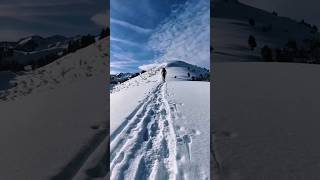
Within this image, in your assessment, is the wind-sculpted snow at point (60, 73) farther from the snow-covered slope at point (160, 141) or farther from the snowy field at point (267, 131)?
the snowy field at point (267, 131)

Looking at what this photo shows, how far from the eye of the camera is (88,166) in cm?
289

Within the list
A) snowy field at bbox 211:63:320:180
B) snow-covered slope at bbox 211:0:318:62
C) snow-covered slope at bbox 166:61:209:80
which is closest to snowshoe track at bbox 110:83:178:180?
snowy field at bbox 211:63:320:180

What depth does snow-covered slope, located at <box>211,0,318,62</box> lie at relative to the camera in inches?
627

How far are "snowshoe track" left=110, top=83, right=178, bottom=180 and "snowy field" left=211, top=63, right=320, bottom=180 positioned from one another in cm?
47

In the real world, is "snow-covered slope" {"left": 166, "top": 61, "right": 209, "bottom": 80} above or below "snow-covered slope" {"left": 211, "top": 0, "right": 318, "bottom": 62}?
below

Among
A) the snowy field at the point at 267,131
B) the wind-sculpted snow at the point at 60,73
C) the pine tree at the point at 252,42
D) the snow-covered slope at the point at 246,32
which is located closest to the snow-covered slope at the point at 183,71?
the snow-covered slope at the point at 246,32

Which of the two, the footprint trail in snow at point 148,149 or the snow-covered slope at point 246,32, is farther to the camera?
the snow-covered slope at point 246,32

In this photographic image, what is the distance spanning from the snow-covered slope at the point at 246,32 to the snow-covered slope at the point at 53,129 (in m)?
8.22

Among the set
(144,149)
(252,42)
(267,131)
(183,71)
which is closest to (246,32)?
(252,42)

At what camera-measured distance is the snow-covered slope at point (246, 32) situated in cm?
1592

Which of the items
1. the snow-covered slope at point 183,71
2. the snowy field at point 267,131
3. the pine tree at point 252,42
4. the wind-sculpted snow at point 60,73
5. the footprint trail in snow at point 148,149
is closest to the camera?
the snowy field at point 267,131

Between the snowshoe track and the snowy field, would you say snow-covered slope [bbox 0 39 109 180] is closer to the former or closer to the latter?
the snowshoe track

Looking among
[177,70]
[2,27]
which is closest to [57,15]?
[2,27]

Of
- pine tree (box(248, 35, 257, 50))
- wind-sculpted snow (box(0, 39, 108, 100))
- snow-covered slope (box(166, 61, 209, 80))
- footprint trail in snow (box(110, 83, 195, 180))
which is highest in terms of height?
pine tree (box(248, 35, 257, 50))
